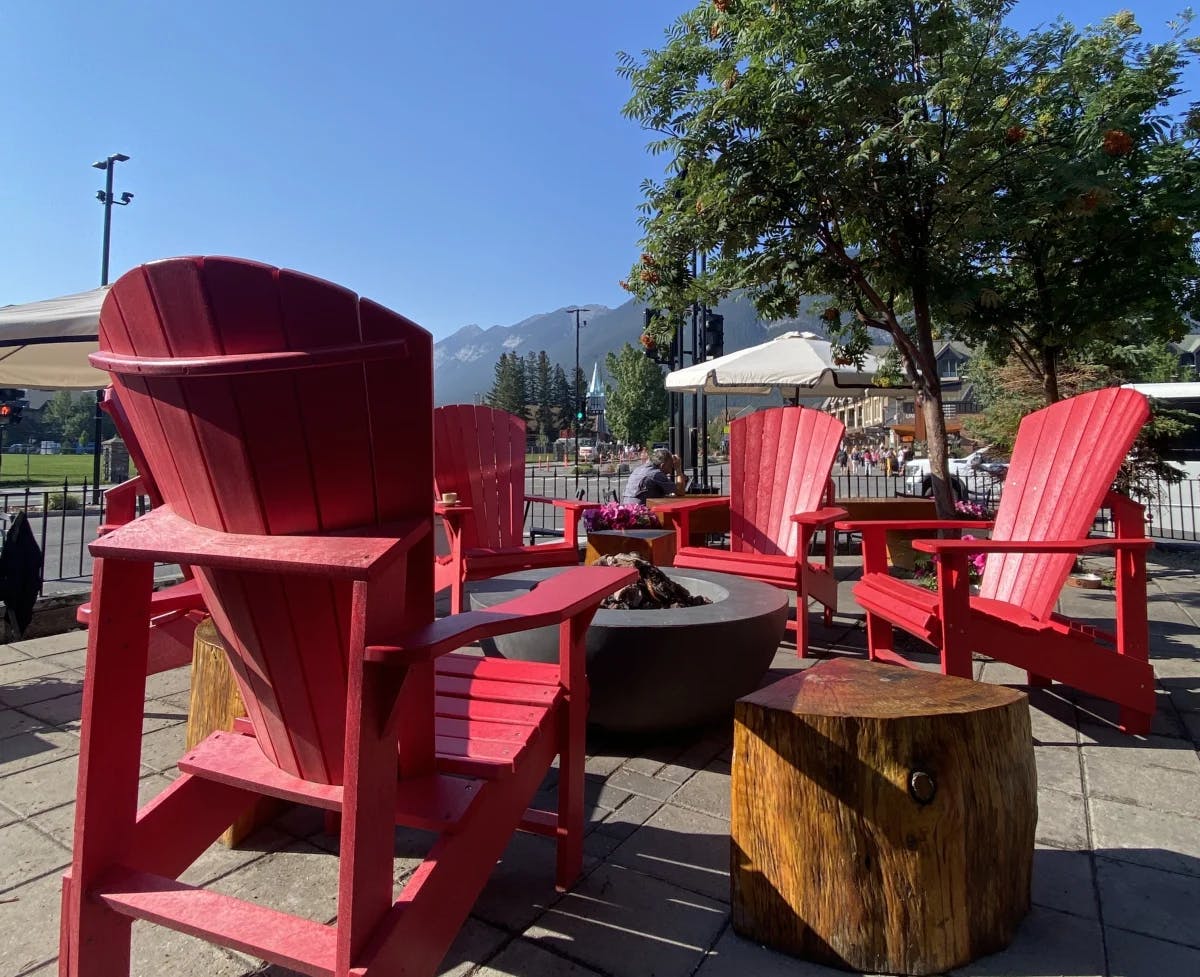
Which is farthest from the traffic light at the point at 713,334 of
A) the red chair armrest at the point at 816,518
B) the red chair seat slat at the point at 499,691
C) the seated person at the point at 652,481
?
the red chair seat slat at the point at 499,691

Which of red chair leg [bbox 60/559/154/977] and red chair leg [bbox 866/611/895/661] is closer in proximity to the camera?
red chair leg [bbox 60/559/154/977]

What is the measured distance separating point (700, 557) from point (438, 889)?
284cm

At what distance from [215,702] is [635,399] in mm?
57342

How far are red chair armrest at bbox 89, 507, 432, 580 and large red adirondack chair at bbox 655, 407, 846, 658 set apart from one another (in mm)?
2960

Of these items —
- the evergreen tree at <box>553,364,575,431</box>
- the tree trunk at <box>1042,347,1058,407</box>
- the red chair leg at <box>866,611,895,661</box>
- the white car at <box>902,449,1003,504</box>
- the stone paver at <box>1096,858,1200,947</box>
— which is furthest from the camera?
the evergreen tree at <box>553,364,575,431</box>

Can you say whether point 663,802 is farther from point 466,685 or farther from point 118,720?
point 118,720

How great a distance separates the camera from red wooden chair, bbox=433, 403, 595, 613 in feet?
13.3

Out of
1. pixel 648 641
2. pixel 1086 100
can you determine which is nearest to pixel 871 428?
pixel 1086 100

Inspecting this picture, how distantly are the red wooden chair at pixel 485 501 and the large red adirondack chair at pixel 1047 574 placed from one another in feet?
6.08

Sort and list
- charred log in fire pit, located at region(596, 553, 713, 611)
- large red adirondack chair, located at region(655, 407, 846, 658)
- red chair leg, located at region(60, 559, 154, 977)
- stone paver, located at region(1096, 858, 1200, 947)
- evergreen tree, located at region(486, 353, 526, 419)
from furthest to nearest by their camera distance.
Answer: evergreen tree, located at region(486, 353, 526, 419) → large red adirondack chair, located at region(655, 407, 846, 658) → charred log in fire pit, located at region(596, 553, 713, 611) → stone paver, located at region(1096, 858, 1200, 947) → red chair leg, located at region(60, 559, 154, 977)

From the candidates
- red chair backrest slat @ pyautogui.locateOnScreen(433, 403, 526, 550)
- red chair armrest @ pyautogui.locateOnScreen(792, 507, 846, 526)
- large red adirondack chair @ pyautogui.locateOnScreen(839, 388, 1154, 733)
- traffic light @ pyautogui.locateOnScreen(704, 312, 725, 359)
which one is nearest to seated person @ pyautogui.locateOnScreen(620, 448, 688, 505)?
red chair backrest slat @ pyautogui.locateOnScreen(433, 403, 526, 550)

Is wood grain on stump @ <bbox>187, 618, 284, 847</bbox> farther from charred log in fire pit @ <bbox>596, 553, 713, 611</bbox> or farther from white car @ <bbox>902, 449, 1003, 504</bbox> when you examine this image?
white car @ <bbox>902, 449, 1003, 504</bbox>

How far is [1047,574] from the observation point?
2945 mm

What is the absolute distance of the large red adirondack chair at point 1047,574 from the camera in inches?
98.3
